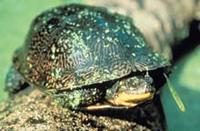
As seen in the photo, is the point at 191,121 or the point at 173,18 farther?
the point at 173,18

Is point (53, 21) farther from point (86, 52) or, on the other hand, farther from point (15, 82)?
point (15, 82)

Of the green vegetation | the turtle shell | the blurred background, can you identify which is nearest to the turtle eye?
the turtle shell

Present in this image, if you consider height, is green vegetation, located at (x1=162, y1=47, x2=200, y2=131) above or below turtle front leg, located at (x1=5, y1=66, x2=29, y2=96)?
below

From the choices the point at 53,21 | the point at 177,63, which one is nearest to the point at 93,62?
the point at 53,21

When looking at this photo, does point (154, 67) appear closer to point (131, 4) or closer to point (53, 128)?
point (53, 128)

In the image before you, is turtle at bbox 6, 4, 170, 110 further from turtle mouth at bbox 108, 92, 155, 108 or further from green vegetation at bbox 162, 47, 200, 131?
green vegetation at bbox 162, 47, 200, 131

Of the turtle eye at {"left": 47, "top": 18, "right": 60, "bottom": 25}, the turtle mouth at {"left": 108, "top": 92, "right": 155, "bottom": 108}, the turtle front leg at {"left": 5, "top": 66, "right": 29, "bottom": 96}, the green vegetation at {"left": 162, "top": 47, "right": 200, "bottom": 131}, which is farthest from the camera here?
the green vegetation at {"left": 162, "top": 47, "right": 200, "bottom": 131}

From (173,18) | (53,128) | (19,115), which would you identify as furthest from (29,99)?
(173,18)

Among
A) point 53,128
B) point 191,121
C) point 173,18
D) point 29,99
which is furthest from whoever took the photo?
point 173,18
